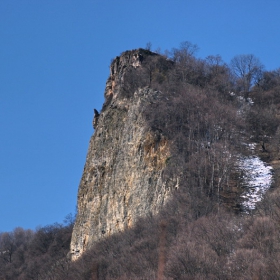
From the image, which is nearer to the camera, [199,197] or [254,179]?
[199,197]

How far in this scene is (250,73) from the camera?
71062mm

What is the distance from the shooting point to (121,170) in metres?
46.2

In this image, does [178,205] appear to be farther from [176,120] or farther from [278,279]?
[278,279]

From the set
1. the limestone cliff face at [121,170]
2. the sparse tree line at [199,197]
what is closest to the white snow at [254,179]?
the sparse tree line at [199,197]

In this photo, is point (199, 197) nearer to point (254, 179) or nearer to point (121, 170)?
point (254, 179)

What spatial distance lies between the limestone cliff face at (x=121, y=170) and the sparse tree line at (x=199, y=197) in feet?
3.19

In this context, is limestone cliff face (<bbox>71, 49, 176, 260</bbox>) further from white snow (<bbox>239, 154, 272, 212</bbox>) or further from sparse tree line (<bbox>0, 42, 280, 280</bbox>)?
white snow (<bbox>239, 154, 272, 212</bbox>)

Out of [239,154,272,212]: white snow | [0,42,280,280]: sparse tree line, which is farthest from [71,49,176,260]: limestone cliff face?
[239,154,272,212]: white snow

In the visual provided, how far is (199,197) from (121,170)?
924 cm

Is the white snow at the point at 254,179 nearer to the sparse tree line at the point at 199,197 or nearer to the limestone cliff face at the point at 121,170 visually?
the sparse tree line at the point at 199,197

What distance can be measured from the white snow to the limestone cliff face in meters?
5.28

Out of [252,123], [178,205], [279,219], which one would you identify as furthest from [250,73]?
[279,219]

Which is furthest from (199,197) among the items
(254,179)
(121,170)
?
(121,170)

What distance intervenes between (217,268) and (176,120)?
776 inches
